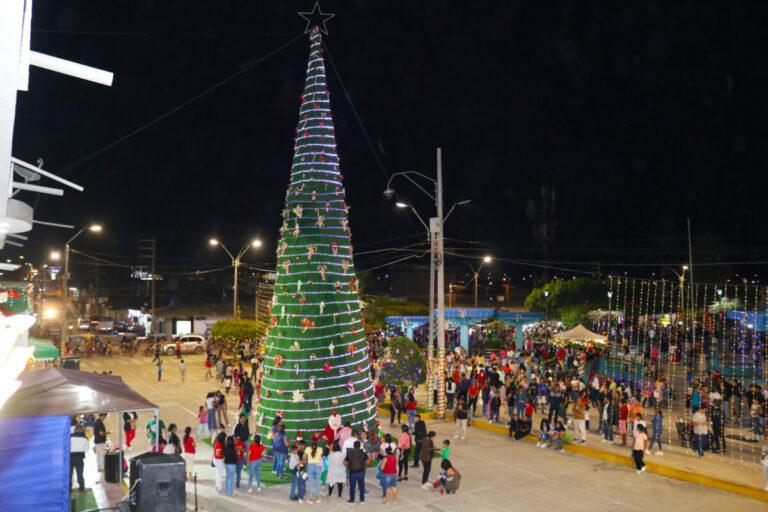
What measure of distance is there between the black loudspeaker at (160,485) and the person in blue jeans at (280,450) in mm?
3864

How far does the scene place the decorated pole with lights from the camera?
1522 cm

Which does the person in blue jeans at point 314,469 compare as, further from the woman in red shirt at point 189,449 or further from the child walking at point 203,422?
the child walking at point 203,422

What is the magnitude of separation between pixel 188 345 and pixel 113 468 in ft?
96.7

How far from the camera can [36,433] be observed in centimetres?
1056

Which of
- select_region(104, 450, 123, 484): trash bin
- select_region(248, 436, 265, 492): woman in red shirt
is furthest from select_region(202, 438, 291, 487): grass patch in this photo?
select_region(104, 450, 123, 484): trash bin

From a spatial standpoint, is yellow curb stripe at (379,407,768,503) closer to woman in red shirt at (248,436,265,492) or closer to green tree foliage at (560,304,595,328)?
woman in red shirt at (248,436,265,492)

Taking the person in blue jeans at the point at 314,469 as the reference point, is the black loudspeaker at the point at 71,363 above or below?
above

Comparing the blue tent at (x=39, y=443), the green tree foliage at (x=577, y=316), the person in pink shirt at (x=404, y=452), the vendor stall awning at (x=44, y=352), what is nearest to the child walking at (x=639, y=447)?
the person in pink shirt at (x=404, y=452)

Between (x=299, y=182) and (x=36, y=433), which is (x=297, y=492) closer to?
(x=36, y=433)

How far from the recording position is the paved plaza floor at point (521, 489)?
12320mm

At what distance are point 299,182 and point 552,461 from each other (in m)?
10.2

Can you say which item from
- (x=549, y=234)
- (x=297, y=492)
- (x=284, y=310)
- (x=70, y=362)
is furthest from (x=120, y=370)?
(x=549, y=234)

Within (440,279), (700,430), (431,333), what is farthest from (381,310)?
(700,430)

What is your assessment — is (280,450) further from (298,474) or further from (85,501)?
(85,501)
